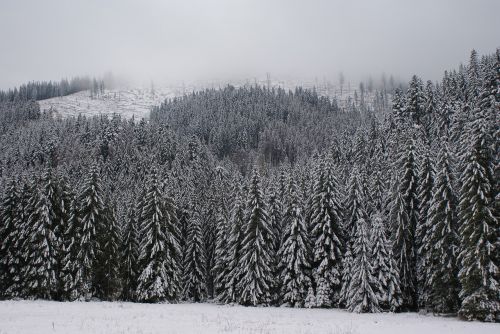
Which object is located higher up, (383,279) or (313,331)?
(313,331)

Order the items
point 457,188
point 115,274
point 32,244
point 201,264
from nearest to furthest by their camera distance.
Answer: point 457,188 < point 32,244 < point 115,274 < point 201,264

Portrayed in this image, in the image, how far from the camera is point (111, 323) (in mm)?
20359

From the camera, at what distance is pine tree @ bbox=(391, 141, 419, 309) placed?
128 feet

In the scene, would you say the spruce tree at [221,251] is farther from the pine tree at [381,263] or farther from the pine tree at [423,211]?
the pine tree at [423,211]

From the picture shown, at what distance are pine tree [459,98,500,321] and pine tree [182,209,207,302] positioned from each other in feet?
103

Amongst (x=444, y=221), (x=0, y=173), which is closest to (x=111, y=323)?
(x=444, y=221)

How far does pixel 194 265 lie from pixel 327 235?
62.4 feet

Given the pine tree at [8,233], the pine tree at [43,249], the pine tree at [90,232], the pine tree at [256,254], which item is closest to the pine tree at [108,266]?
the pine tree at [90,232]

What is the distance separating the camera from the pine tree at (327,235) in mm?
41531

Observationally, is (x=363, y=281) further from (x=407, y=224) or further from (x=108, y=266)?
(x=108, y=266)

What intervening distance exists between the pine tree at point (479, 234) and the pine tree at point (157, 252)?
99.8 feet

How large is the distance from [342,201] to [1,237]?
4079 centimetres

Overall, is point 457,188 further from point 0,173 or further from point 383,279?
point 0,173

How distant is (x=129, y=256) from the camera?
A: 156 feet
